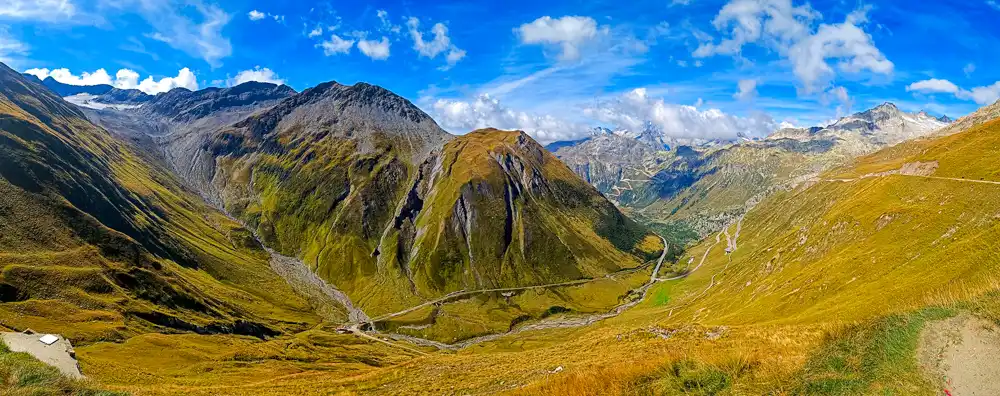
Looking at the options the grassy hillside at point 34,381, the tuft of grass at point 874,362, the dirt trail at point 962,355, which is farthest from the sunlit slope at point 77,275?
→ the dirt trail at point 962,355

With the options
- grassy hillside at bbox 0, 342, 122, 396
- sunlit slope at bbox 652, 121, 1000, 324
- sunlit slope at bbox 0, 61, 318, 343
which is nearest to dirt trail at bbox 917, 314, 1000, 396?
sunlit slope at bbox 652, 121, 1000, 324

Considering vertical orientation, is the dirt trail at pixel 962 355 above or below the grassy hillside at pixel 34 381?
above

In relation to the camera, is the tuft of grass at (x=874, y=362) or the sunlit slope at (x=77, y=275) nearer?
the tuft of grass at (x=874, y=362)

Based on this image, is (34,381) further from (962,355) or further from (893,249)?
(893,249)

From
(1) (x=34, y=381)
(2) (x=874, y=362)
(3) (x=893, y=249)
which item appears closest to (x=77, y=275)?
(1) (x=34, y=381)

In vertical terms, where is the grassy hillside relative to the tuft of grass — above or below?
below

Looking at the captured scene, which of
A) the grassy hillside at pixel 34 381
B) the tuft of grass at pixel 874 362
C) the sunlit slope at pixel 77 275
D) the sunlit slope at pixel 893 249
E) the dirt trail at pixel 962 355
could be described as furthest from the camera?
the sunlit slope at pixel 77 275

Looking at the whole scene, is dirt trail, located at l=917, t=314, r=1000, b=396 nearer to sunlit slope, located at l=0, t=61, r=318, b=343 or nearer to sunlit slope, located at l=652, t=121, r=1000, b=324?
sunlit slope, located at l=652, t=121, r=1000, b=324

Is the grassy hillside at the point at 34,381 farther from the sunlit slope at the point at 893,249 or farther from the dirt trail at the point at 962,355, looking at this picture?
the sunlit slope at the point at 893,249

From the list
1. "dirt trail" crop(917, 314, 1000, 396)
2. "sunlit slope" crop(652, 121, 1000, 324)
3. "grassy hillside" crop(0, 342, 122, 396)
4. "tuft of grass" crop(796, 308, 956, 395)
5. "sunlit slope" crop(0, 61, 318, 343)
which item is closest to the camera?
"dirt trail" crop(917, 314, 1000, 396)
